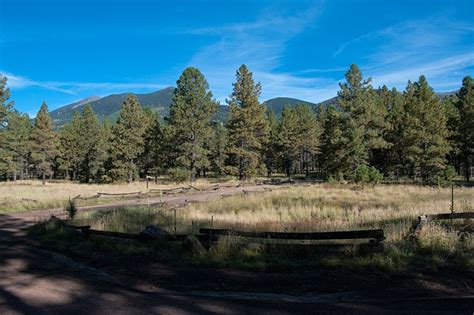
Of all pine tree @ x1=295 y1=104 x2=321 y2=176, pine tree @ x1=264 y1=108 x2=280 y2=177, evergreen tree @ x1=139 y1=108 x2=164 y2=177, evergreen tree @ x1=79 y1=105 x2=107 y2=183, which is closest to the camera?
evergreen tree @ x1=139 y1=108 x2=164 y2=177

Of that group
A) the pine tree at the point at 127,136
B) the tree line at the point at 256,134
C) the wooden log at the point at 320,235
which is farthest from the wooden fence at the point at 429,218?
the pine tree at the point at 127,136

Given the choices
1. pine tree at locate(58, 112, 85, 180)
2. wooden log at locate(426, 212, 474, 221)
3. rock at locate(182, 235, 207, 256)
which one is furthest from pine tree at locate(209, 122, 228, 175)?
rock at locate(182, 235, 207, 256)

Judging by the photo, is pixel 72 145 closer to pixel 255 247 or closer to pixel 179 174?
pixel 179 174

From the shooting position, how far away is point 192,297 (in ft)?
20.5

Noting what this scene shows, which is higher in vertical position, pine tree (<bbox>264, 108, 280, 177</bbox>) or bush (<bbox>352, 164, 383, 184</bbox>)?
pine tree (<bbox>264, 108, 280, 177</bbox>)

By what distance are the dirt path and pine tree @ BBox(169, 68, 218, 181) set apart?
121 feet

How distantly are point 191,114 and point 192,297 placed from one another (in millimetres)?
39650

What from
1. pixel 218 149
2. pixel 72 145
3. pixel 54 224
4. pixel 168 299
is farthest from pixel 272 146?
pixel 168 299

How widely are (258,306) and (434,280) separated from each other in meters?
3.30

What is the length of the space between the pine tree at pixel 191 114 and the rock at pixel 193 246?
118 feet

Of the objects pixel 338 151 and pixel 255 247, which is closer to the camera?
pixel 255 247

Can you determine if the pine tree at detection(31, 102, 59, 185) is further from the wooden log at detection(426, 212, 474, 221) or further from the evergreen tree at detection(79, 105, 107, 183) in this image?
the wooden log at detection(426, 212, 474, 221)

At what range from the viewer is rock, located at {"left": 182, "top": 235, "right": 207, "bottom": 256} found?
885 cm

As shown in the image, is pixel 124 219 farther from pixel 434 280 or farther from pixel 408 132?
pixel 408 132
